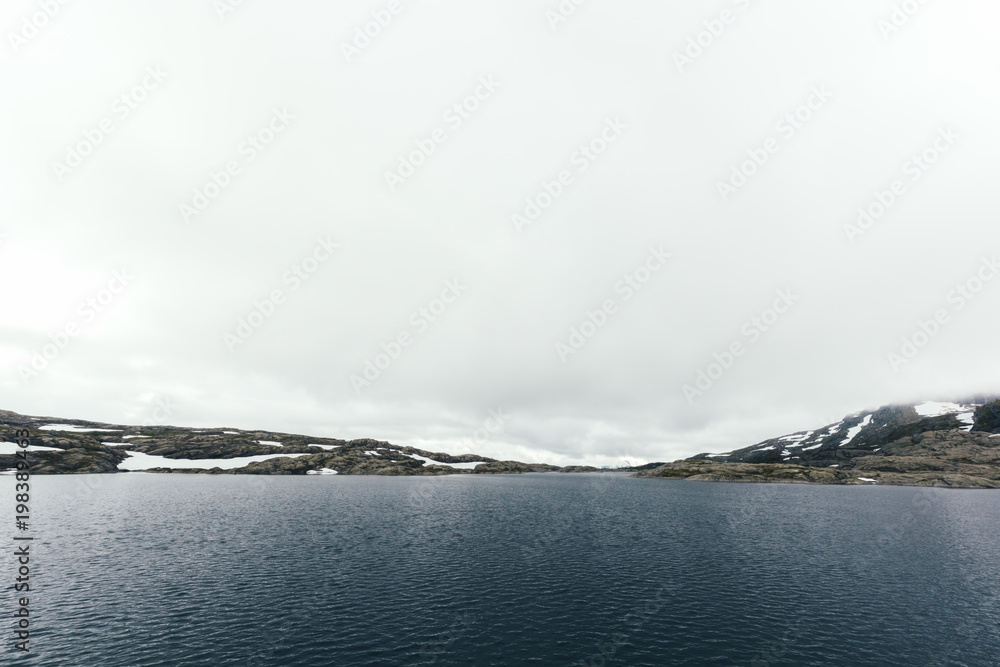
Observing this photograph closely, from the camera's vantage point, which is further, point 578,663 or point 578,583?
point 578,583

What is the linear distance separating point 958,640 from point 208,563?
96.8 m

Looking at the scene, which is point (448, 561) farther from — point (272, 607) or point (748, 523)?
point (748, 523)

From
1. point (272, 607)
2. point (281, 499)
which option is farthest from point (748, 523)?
Answer: point (281, 499)

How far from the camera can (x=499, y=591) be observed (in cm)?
5459

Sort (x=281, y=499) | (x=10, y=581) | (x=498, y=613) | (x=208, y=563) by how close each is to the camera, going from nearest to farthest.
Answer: (x=498, y=613) → (x=10, y=581) → (x=208, y=563) → (x=281, y=499)

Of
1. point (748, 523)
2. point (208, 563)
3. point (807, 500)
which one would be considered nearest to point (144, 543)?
point (208, 563)

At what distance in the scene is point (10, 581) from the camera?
52594 mm

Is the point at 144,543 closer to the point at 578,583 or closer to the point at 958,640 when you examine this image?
the point at 578,583

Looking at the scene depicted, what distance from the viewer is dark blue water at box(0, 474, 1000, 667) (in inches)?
1549

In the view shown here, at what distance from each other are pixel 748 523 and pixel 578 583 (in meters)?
73.3

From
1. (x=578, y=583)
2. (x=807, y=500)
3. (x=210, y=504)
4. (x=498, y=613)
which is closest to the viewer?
(x=498, y=613)

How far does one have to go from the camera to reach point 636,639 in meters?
42.1

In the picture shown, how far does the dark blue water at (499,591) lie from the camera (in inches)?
1549

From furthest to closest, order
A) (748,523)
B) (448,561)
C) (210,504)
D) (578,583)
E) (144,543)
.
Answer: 1. (210,504)
2. (748,523)
3. (144,543)
4. (448,561)
5. (578,583)
